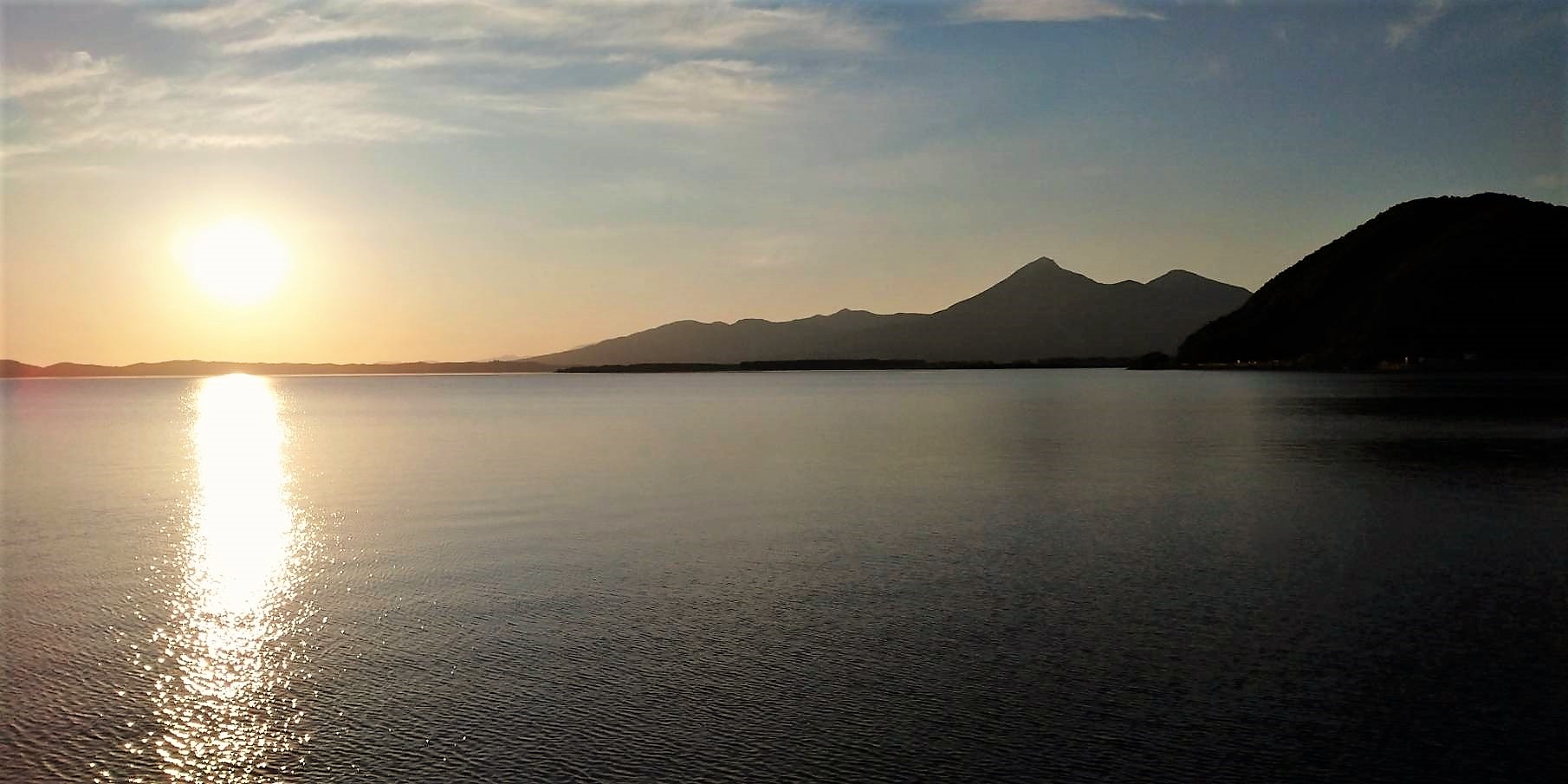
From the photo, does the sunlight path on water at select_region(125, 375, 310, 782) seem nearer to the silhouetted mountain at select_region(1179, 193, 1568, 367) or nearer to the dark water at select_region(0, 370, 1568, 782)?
the dark water at select_region(0, 370, 1568, 782)

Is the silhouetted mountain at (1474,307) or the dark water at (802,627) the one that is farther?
the silhouetted mountain at (1474,307)

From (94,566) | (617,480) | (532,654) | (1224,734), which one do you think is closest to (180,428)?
(617,480)

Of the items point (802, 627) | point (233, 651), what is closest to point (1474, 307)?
point (802, 627)

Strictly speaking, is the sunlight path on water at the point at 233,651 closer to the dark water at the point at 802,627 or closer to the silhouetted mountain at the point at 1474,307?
the dark water at the point at 802,627

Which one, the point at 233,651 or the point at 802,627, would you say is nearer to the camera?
the point at 233,651

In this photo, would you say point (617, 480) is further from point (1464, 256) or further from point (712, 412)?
point (1464, 256)

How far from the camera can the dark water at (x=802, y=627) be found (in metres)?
8.86

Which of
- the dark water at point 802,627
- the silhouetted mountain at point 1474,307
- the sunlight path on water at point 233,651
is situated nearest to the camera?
the dark water at point 802,627

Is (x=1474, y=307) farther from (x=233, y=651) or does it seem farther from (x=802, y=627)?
(x=233, y=651)

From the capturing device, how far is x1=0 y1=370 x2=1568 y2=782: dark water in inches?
349

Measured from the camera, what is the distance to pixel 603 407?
3514 inches

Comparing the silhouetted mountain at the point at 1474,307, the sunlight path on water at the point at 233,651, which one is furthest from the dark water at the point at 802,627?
the silhouetted mountain at the point at 1474,307

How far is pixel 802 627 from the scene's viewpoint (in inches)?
504

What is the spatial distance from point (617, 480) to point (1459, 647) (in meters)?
22.7
